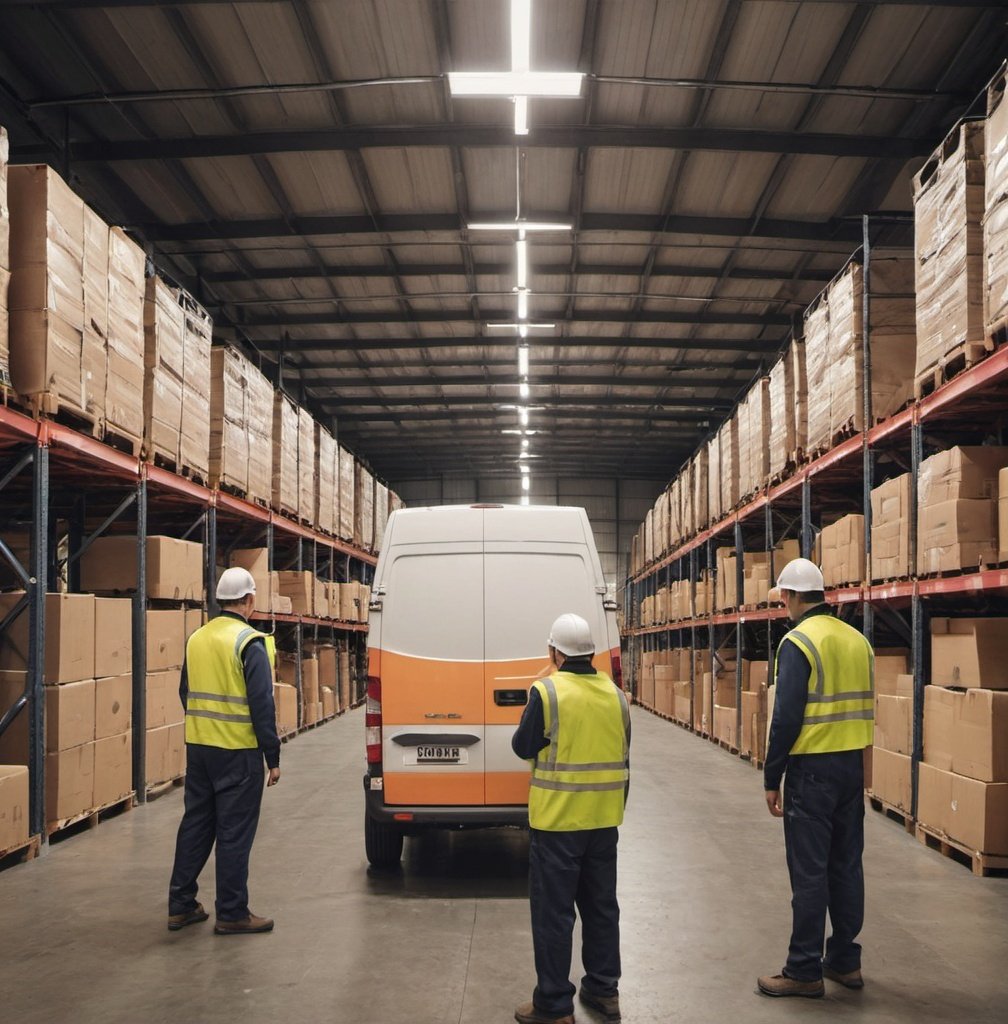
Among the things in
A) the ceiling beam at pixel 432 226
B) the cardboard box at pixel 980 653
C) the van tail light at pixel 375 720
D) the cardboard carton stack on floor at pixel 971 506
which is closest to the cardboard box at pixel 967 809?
the cardboard box at pixel 980 653

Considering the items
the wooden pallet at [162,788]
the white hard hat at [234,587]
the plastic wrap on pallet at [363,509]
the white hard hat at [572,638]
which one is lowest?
the wooden pallet at [162,788]

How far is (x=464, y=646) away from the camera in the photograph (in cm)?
627

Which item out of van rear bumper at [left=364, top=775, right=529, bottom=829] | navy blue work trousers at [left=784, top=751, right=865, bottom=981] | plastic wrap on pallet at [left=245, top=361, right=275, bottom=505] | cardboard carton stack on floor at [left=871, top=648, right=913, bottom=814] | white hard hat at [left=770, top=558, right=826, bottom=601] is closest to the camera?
navy blue work trousers at [left=784, top=751, right=865, bottom=981]

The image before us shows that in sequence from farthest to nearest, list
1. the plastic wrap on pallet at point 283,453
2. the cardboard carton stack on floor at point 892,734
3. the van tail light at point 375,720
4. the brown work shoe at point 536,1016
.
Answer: the plastic wrap on pallet at point 283,453, the cardboard carton stack on floor at point 892,734, the van tail light at point 375,720, the brown work shoe at point 536,1016

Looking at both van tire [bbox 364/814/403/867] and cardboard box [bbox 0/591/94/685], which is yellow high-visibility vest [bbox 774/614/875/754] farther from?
cardboard box [bbox 0/591/94/685]

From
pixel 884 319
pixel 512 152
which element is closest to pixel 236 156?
pixel 512 152

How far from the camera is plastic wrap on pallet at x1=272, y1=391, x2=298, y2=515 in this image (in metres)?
14.6

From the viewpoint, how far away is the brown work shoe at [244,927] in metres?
5.34

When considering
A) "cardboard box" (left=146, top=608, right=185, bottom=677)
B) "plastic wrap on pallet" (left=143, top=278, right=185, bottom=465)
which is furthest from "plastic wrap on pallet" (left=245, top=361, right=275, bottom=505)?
"cardboard box" (left=146, top=608, right=185, bottom=677)

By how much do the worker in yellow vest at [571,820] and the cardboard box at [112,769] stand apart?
5.44 metres

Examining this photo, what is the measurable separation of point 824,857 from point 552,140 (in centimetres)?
829

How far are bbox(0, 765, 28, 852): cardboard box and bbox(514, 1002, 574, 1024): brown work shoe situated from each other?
419cm

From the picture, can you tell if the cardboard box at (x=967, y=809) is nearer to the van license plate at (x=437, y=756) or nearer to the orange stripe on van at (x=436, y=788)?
the orange stripe on van at (x=436, y=788)

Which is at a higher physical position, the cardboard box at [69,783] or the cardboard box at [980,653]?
the cardboard box at [980,653]
